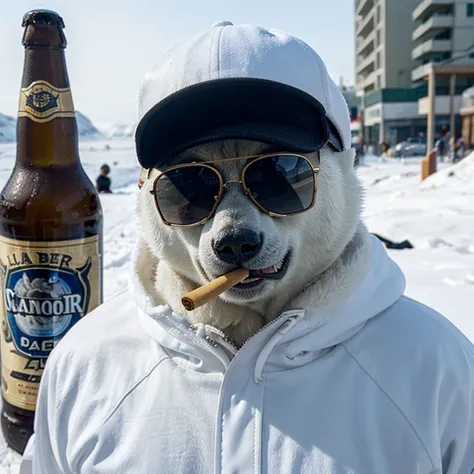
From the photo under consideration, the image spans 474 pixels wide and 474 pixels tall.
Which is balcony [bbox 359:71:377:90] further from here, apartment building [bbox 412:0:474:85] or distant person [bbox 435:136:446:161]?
distant person [bbox 435:136:446:161]

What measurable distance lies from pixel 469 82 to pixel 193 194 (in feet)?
173

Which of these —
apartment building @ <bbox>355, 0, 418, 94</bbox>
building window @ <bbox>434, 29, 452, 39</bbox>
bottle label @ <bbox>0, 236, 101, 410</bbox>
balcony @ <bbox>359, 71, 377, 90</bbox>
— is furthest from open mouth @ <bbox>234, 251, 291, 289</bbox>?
balcony @ <bbox>359, 71, 377, 90</bbox>

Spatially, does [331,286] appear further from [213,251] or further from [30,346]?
[30,346]

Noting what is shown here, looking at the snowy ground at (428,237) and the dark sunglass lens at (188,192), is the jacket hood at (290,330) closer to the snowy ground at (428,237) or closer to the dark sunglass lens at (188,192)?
the dark sunglass lens at (188,192)

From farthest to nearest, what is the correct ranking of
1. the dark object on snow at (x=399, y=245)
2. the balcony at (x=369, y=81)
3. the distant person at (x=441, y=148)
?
the balcony at (x=369, y=81) → the distant person at (x=441, y=148) → the dark object on snow at (x=399, y=245)

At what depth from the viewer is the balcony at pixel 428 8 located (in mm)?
51000

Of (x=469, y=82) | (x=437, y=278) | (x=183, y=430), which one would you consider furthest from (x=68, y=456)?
(x=469, y=82)

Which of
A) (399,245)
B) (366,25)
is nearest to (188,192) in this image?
(399,245)

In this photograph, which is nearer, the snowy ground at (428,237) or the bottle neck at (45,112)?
the bottle neck at (45,112)

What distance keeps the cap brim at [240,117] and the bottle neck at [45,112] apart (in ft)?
3.62

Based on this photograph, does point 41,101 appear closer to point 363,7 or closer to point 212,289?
point 212,289

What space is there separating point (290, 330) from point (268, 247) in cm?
22

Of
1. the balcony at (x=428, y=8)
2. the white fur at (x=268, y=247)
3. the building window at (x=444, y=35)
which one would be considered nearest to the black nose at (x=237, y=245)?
the white fur at (x=268, y=247)

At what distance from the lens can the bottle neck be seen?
93.7 inches
